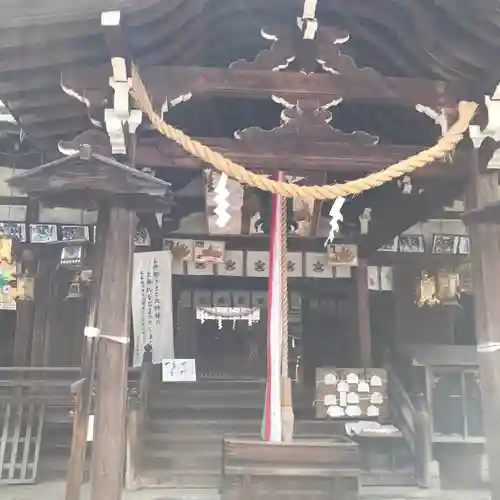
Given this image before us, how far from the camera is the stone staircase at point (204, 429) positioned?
314 inches

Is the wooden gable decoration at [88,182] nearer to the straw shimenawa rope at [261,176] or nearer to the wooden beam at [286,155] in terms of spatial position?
the straw shimenawa rope at [261,176]

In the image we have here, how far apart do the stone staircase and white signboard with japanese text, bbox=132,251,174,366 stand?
2.30 feet

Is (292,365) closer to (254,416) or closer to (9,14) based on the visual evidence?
(254,416)

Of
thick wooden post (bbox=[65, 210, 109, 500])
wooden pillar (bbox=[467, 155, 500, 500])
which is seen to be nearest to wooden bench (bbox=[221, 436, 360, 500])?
wooden pillar (bbox=[467, 155, 500, 500])

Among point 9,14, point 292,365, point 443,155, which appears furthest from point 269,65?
point 292,365

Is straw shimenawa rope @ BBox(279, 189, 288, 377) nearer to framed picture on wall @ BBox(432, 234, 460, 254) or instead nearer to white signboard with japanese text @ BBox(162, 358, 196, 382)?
white signboard with japanese text @ BBox(162, 358, 196, 382)

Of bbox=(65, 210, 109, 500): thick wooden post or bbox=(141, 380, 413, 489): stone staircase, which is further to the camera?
bbox=(141, 380, 413, 489): stone staircase

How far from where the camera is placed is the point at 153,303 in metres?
9.73

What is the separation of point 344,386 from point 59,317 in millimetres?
4692

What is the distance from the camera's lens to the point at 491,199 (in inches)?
222

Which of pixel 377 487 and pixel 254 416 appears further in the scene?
pixel 254 416

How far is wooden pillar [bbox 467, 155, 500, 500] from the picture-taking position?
5273 mm

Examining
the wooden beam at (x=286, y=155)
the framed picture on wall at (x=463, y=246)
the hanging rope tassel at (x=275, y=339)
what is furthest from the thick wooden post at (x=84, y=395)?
the framed picture on wall at (x=463, y=246)

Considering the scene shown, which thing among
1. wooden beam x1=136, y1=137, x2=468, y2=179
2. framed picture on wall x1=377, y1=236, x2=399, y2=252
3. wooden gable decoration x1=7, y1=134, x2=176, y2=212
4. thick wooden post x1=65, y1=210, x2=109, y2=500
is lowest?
thick wooden post x1=65, y1=210, x2=109, y2=500
